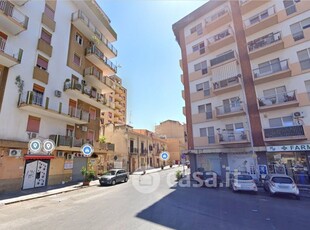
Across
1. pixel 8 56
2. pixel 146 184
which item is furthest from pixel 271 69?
pixel 8 56

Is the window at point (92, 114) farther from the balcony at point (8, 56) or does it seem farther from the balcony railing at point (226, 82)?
the balcony railing at point (226, 82)

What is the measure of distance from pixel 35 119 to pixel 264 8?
84.8 feet

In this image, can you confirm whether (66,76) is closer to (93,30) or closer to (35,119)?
(35,119)

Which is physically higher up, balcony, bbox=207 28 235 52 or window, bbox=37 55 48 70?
A: balcony, bbox=207 28 235 52

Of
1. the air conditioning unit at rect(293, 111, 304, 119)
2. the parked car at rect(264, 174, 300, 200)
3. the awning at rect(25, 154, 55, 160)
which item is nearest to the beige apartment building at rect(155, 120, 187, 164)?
the air conditioning unit at rect(293, 111, 304, 119)

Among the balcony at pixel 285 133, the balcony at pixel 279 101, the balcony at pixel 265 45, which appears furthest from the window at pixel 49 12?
the balcony at pixel 285 133

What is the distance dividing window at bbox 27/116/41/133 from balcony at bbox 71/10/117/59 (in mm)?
12470

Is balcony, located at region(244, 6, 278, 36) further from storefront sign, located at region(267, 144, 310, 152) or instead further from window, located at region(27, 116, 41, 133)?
window, located at region(27, 116, 41, 133)

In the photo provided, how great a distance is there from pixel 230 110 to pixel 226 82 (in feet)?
10.6

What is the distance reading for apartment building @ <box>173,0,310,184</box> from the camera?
16562mm

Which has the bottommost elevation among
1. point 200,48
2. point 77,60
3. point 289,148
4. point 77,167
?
point 77,167

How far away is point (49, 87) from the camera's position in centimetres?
1828

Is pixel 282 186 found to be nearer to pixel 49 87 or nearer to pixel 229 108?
pixel 229 108

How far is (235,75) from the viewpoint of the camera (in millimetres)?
20391
